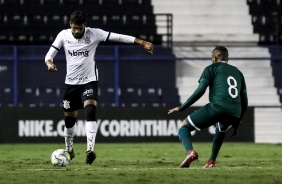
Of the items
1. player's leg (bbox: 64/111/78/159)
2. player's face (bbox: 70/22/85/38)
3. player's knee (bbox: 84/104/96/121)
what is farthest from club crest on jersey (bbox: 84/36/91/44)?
player's leg (bbox: 64/111/78/159)

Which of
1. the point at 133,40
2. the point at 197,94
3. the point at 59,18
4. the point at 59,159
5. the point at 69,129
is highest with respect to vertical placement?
the point at 59,18

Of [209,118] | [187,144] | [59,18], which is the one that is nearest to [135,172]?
[187,144]

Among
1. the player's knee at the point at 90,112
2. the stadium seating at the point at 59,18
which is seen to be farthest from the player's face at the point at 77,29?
the stadium seating at the point at 59,18

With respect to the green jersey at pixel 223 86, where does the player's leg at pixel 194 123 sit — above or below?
below

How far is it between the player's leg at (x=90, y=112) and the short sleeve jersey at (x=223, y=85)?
1990mm

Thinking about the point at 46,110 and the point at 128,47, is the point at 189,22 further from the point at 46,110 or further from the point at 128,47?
the point at 46,110

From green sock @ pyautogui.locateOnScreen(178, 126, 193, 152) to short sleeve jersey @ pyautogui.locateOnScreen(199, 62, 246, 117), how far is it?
1.67ft

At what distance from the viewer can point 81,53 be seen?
13.0 metres

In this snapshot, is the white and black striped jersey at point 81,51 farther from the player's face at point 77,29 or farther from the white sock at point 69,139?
the white sock at point 69,139

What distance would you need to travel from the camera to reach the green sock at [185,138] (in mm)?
11344

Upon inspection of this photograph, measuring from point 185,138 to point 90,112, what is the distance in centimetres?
179

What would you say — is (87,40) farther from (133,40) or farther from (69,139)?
(69,139)

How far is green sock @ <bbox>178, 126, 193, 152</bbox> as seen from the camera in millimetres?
11344

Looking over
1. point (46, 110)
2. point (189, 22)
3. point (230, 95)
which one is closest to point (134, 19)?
point (189, 22)
